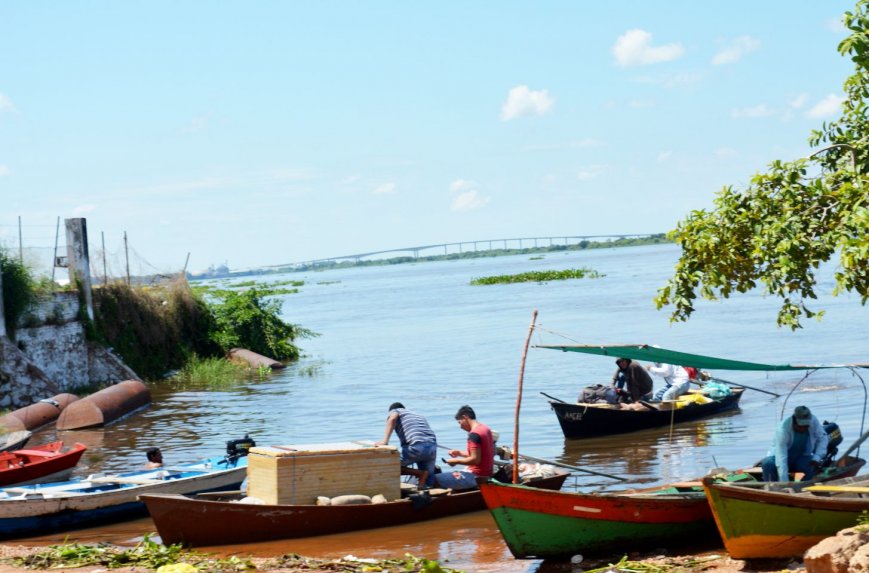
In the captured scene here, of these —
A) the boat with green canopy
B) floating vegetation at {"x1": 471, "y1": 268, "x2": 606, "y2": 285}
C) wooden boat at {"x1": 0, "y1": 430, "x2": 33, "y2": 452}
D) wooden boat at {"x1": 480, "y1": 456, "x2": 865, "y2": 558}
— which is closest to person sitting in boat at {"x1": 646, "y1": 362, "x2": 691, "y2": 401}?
the boat with green canopy

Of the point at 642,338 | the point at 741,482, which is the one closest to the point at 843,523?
the point at 741,482

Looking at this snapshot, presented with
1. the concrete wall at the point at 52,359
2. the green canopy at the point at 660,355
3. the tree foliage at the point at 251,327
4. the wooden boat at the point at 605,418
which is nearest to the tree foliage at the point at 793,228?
the green canopy at the point at 660,355

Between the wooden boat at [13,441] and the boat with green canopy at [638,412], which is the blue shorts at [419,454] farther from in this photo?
the wooden boat at [13,441]

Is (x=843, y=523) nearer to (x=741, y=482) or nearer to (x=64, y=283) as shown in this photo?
(x=741, y=482)

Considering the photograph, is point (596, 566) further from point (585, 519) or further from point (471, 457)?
point (471, 457)

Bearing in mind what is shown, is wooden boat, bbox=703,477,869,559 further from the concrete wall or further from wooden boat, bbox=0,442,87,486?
the concrete wall

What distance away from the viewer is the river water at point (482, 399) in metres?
14.8

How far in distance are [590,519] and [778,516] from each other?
1.99 m

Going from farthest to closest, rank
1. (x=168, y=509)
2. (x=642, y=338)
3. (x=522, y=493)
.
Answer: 1. (x=642, y=338)
2. (x=168, y=509)
3. (x=522, y=493)

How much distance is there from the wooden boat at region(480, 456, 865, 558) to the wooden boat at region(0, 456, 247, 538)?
534 cm

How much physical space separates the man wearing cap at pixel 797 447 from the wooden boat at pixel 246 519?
4597 mm

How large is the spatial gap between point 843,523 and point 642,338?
31.6 meters

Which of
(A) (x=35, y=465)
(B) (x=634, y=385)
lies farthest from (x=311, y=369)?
(A) (x=35, y=465)

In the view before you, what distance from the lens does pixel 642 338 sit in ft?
136
